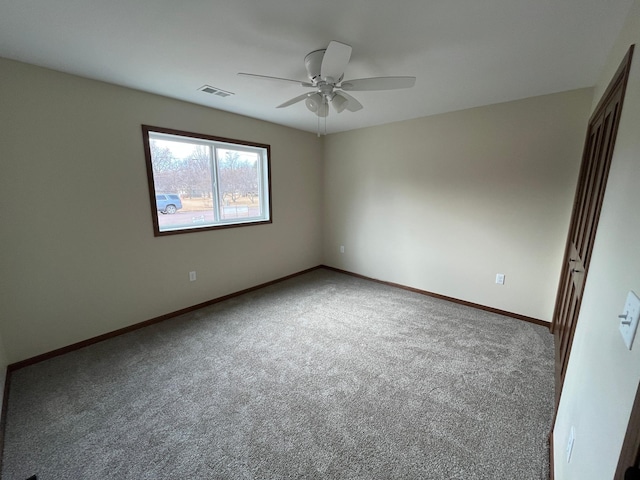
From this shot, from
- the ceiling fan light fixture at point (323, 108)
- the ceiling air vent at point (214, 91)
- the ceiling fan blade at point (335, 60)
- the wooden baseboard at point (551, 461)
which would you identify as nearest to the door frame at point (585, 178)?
the wooden baseboard at point (551, 461)

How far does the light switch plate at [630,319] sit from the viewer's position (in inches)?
26.1

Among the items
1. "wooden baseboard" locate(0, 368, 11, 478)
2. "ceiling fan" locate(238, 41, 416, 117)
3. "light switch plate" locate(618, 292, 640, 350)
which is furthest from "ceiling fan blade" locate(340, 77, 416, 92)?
"wooden baseboard" locate(0, 368, 11, 478)

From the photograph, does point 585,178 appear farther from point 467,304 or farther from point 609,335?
point 609,335

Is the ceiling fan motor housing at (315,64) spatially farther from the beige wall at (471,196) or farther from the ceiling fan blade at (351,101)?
the beige wall at (471,196)

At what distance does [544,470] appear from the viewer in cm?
135

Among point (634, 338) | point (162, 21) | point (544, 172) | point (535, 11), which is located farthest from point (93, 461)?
point (544, 172)

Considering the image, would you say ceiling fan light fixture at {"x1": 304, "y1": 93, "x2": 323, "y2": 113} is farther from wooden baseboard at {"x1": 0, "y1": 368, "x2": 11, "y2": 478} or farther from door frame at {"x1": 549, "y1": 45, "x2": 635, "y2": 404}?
wooden baseboard at {"x1": 0, "y1": 368, "x2": 11, "y2": 478}

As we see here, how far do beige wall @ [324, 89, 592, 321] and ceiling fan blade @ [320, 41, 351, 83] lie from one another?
6.52 feet

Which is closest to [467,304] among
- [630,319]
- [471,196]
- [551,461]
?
[471,196]

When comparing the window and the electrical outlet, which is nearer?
the electrical outlet

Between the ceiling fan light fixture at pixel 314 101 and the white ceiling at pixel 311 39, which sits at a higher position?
the white ceiling at pixel 311 39

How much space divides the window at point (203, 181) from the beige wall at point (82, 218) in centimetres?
10

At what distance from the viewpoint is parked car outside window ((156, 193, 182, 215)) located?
2.79m

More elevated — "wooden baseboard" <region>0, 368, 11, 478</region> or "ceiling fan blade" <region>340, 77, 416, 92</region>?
"ceiling fan blade" <region>340, 77, 416, 92</region>
